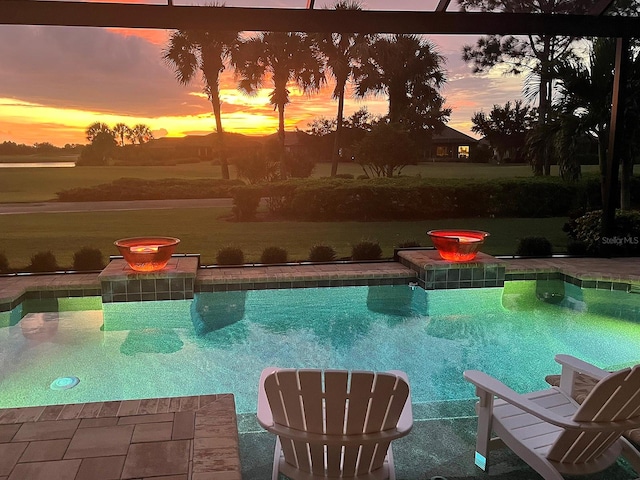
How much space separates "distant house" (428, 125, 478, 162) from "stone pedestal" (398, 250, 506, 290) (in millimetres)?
2355

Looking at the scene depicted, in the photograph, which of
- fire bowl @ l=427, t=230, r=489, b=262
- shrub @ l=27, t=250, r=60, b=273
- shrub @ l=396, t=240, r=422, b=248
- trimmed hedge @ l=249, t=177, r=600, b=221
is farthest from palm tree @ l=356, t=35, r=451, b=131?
shrub @ l=27, t=250, r=60, b=273

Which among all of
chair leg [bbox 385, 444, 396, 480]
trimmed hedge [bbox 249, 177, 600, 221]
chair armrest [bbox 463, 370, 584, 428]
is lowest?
chair leg [bbox 385, 444, 396, 480]

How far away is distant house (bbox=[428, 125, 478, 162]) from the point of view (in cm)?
866

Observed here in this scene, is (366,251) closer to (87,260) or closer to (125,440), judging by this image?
(87,260)

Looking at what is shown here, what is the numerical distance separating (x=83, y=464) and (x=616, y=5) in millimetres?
8354

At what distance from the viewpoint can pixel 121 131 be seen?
8.08 metres

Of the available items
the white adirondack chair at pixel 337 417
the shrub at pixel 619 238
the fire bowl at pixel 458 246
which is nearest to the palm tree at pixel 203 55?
the fire bowl at pixel 458 246

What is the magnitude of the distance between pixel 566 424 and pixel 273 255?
220 inches

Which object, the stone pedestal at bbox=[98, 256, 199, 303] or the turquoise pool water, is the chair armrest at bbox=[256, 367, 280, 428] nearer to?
the turquoise pool water

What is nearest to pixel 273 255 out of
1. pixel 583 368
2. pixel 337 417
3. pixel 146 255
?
pixel 146 255

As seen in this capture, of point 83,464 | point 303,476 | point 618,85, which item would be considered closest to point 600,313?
point 618,85

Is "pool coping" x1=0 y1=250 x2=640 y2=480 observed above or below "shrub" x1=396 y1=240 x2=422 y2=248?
below

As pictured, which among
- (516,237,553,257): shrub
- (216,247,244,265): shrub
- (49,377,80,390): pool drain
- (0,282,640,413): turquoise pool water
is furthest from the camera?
(516,237,553,257): shrub

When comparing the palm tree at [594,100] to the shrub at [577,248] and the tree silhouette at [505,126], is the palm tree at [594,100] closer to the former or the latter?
the tree silhouette at [505,126]
